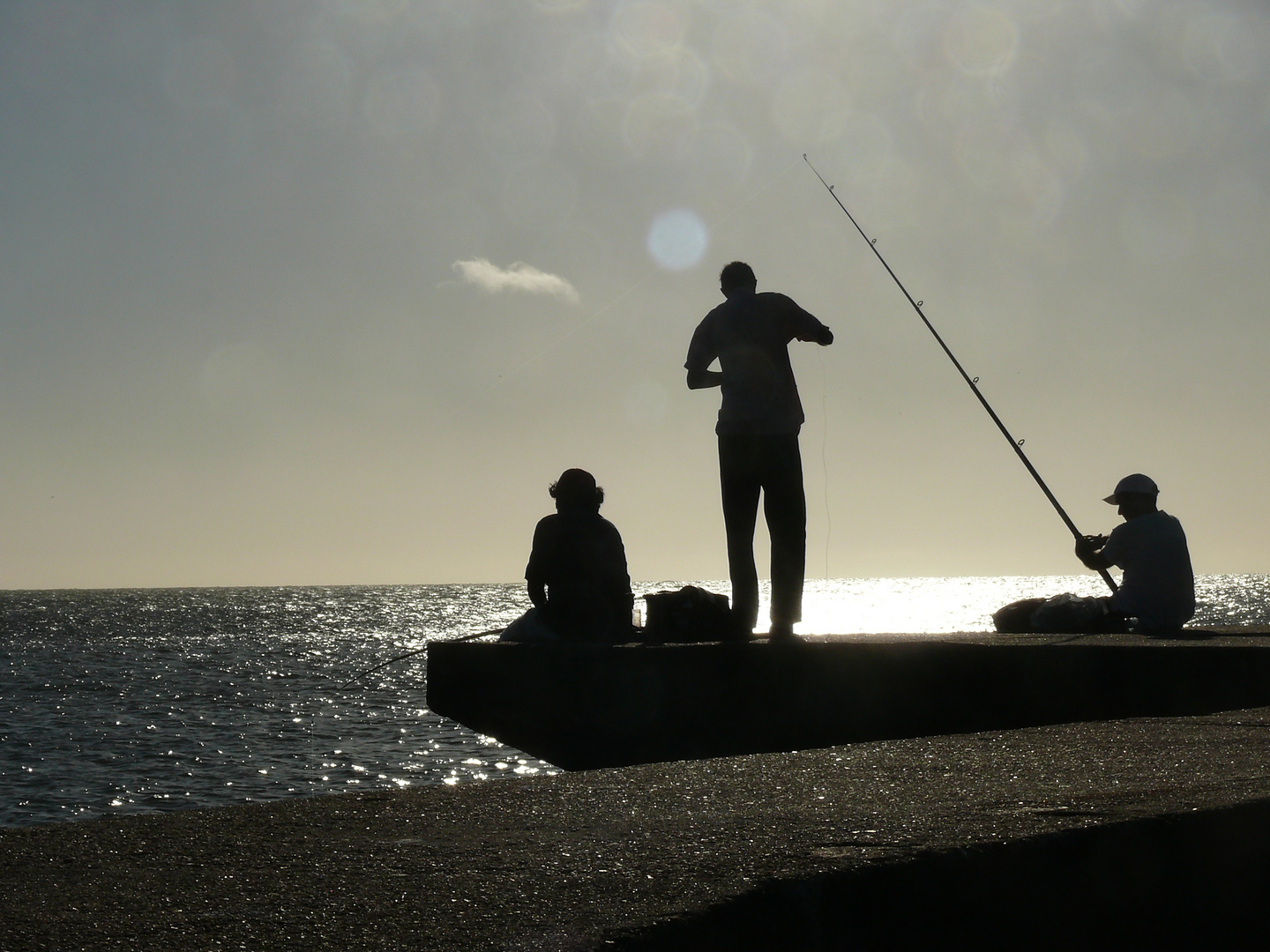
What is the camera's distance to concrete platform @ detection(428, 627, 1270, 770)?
414cm

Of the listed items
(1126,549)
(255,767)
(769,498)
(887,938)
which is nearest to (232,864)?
(887,938)

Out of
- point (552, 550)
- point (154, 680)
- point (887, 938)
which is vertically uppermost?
point (552, 550)

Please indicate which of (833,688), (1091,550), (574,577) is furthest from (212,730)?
(833,688)

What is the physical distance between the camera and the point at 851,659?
4438mm

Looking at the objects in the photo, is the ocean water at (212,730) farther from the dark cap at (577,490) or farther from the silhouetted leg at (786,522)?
the dark cap at (577,490)

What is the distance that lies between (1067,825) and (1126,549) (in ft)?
15.1

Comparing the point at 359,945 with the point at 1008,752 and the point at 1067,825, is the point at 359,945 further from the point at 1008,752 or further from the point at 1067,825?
the point at 1008,752

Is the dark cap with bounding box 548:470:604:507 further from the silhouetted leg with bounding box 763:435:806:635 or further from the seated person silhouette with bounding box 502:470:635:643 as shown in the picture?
the silhouetted leg with bounding box 763:435:806:635

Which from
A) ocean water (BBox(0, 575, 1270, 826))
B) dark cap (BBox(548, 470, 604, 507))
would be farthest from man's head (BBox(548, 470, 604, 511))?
ocean water (BBox(0, 575, 1270, 826))

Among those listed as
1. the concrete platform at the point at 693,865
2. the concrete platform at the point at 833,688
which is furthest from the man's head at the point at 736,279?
the concrete platform at the point at 693,865

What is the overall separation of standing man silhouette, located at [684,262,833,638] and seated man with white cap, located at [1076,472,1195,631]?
1946 millimetres

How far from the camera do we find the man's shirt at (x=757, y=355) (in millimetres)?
4922

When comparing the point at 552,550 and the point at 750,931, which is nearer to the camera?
the point at 750,931


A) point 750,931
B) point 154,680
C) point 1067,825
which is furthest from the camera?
point 154,680
